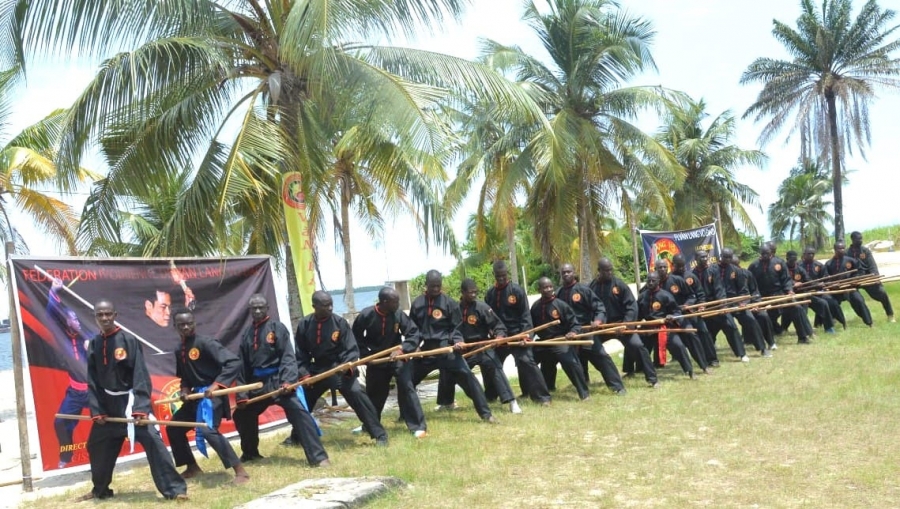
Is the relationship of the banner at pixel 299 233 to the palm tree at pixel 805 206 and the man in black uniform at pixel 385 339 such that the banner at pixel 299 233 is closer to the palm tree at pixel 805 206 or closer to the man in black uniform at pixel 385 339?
the man in black uniform at pixel 385 339

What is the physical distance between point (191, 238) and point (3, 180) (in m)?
5.70

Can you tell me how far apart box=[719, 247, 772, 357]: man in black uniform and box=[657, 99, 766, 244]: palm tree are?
1960cm

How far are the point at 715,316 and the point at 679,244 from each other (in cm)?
538

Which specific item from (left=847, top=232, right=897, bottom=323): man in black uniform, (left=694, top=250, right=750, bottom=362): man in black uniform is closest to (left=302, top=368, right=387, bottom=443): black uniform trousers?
(left=694, top=250, right=750, bottom=362): man in black uniform

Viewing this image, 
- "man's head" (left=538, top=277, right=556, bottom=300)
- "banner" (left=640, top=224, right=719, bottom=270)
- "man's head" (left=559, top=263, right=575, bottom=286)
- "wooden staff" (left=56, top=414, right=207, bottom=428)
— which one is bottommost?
"wooden staff" (left=56, top=414, right=207, bottom=428)

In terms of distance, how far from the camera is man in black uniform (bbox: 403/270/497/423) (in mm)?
10539

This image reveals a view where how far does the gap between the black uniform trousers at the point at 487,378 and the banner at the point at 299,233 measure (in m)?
2.13

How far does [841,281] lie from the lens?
56.1 ft

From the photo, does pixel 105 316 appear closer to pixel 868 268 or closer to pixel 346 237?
pixel 346 237

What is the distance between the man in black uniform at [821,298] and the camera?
55.0 ft

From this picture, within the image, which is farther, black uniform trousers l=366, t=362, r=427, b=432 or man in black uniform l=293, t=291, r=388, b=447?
black uniform trousers l=366, t=362, r=427, b=432

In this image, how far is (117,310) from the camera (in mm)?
9586

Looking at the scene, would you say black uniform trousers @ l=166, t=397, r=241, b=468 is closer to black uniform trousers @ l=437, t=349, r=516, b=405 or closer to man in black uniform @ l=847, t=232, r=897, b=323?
black uniform trousers @ l=437, t=349, r=516, b=405

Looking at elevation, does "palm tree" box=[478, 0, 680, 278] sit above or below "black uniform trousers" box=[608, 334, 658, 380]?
above
